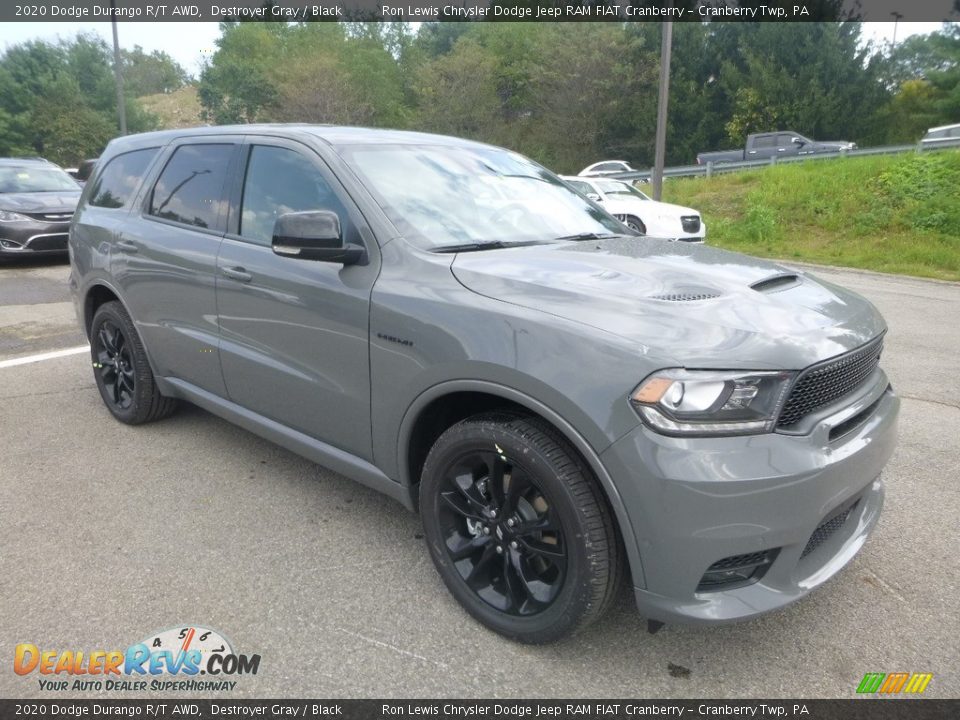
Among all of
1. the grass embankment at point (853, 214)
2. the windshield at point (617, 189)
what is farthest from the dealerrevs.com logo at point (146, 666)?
the windshield at point (617, 189)

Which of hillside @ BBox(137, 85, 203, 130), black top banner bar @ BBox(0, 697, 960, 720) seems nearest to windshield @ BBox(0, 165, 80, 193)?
black top banner bar @ BBox(0, 697, 960, 720)

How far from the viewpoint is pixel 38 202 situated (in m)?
11.2

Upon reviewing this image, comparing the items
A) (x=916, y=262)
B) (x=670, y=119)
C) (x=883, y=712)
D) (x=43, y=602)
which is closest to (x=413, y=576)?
(x=43, y=602)

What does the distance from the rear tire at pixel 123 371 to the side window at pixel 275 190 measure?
1.39m

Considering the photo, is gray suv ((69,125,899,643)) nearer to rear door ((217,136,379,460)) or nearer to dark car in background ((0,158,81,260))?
rear door ((217,136,379,460))

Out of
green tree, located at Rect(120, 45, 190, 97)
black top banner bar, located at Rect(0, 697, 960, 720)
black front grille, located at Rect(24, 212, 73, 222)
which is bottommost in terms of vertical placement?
black top banner bar, located at Rect(0, 697, 960, 720)

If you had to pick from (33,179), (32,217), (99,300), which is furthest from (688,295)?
(33,179)

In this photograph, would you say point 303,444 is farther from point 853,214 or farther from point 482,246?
point 853,214

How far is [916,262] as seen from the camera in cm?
1291

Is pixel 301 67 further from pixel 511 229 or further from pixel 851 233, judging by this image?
pixel 511 229

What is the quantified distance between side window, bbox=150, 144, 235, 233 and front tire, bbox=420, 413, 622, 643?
6.43 feet

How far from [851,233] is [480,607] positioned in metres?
15.0

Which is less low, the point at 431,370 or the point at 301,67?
the point at 301,67

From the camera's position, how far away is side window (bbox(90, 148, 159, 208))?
441 centimetres
